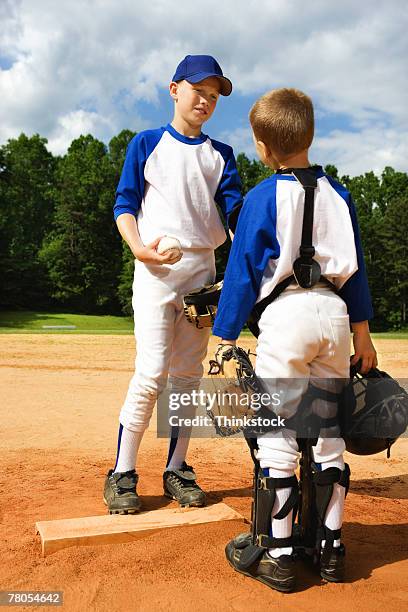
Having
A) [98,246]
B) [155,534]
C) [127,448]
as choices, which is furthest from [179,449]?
[98,246]

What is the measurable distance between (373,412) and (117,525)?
1.29 metres

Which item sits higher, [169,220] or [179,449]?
[169,220]

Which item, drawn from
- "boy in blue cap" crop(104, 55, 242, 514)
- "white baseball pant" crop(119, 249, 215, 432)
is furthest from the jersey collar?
"white baseball pant" crop(119, 249, 215, 432)

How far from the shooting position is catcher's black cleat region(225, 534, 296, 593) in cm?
245

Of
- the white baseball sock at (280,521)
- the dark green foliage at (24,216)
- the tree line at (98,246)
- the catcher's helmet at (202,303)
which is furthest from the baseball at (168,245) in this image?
the dark green foliage at (24,216)

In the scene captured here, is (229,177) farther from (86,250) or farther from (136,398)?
(86,250)

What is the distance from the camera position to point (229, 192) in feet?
11.3

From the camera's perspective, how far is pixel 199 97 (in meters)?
3.38

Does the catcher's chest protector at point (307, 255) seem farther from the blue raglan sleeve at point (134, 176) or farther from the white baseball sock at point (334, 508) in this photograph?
the blue raglan sleeve at point (134, 176)

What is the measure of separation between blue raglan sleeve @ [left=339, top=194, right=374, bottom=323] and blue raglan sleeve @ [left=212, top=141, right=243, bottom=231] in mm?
869

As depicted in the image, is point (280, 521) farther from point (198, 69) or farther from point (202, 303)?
point (198, 69)

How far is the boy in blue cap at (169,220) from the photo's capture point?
3.33 m

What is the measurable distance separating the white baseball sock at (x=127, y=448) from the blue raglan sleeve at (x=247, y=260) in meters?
1.12

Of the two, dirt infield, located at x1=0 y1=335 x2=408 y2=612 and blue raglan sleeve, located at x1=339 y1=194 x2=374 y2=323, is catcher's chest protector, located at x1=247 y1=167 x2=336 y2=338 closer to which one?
blue raglan sleeve, located at x1=339 y1=194 x2=374 y2=323
